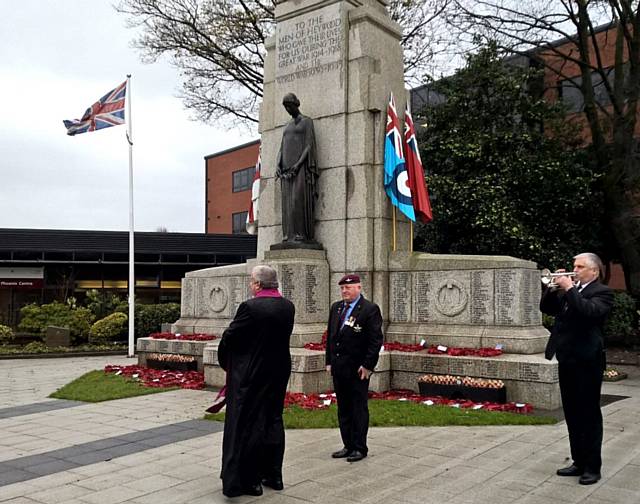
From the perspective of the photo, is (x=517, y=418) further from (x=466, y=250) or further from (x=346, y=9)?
(x=466, y=250)

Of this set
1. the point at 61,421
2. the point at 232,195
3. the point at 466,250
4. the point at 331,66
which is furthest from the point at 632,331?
the point at 232,195

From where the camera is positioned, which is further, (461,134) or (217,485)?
(461,134)

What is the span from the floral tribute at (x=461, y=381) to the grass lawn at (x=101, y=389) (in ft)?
14.0

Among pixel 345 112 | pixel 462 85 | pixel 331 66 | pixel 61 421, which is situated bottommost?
pixel 61 421

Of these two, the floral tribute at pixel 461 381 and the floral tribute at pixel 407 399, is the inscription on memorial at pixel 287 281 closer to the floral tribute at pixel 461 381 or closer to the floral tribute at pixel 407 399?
the floral tribute at pixel 407 399

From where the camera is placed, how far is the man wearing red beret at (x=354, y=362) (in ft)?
20.4

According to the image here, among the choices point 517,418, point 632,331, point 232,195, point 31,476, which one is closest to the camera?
point 31,476

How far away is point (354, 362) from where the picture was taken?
6332 millimetres

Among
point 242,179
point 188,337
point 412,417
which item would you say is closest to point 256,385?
point 412,417

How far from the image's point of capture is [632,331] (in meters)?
19.9

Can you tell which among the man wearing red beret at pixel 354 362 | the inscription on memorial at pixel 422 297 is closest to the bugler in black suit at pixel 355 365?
the man wearing red beret at pixel 354 362

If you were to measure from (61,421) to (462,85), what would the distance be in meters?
16.6

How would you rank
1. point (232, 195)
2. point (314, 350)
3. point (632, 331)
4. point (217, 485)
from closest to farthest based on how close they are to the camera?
point (217, 485) < point (314, 350) < point (632, 331) < point (232, 195)

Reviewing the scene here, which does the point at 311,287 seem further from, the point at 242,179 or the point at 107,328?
the point at 242,179
